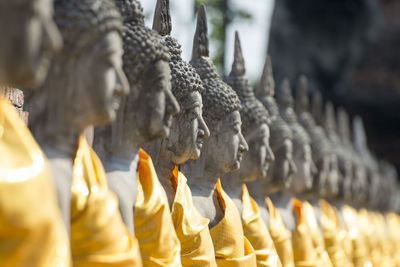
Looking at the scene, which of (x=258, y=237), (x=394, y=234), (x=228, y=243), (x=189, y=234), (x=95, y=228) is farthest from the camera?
(x=394, y=234)

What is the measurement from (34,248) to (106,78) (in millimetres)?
757

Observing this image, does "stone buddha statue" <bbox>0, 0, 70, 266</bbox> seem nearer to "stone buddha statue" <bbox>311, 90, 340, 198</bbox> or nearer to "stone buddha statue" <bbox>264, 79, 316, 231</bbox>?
"stone buddha statue" <bbox>264, 79, 316, 231</bbox>

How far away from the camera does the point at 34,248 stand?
2631mm

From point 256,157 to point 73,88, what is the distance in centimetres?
287

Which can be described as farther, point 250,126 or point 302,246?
point 302,246

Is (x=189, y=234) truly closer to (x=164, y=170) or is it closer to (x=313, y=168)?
(x=164, y=170)

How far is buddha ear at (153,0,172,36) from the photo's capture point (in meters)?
4.39

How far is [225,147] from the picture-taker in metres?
4.97

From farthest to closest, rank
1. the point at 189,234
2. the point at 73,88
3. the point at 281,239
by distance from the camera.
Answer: the point at 281,239
the point at 189,234
the point at 73,88

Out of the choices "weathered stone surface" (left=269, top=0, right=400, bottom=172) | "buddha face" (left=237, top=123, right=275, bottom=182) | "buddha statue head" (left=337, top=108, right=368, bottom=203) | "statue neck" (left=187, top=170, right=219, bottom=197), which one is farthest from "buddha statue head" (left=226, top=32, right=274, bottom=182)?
"weathered stone surface" (left=269, top=0, right=400, bottom=172)

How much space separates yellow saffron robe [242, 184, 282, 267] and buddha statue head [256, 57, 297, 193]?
0.94 meters

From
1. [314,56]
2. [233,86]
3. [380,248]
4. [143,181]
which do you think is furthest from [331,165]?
[314,56]

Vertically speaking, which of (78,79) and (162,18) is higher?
(162,18)

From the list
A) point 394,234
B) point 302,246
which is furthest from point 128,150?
point 394,234
